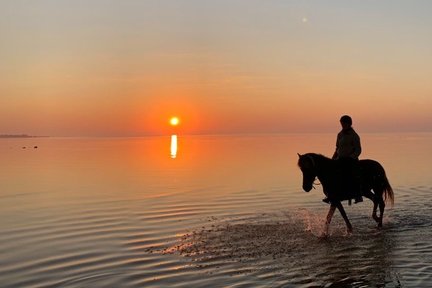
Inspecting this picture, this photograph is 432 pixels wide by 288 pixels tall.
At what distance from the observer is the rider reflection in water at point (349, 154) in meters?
14.0

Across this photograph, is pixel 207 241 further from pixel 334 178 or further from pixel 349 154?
pixel 349 154

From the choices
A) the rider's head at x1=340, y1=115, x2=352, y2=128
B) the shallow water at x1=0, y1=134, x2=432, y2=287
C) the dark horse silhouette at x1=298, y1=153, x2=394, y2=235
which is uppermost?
the rider's head at x1=340, y1=115, x2=352, y2=128

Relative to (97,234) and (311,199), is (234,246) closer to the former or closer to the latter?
(97,234)

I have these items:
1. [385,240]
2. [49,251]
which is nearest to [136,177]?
[49,251]

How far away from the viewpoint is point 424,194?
21562 mm

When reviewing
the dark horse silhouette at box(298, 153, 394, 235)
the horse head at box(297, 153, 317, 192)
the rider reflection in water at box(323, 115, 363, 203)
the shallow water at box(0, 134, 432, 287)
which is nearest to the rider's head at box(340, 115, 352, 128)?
the rider reflection in water at box(323, 115, 363, 203)

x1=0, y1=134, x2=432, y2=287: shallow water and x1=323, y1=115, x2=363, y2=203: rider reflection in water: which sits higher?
x1=323, y1=115, x2=363, y2=203: rider reflection in water

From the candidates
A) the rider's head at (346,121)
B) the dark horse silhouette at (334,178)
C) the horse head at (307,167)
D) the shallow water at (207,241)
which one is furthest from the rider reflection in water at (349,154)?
the shallow water at (207,241)

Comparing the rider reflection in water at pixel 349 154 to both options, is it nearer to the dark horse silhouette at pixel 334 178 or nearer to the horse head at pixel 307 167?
the dark horse silhouette at pixel 334 178

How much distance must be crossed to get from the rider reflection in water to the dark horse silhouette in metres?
0.17

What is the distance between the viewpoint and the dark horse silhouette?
13531 millimetres

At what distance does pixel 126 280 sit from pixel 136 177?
24.6 m

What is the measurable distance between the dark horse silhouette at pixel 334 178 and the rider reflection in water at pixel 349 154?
0.56 feet

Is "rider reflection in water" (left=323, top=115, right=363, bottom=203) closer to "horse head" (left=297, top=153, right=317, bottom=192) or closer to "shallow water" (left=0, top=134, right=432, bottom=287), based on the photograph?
"horse head" (left=297, top=153, right=317, bottom=192)
